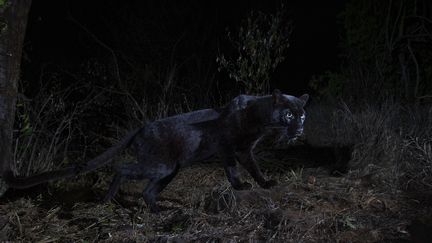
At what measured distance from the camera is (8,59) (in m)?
Result: 4.73

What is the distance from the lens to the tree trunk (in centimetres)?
470

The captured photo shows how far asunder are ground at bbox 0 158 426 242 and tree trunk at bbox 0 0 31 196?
633 mm

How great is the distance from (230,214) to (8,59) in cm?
246

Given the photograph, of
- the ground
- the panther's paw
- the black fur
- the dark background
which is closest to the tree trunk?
the ground

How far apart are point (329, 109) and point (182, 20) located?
4768 millimetres

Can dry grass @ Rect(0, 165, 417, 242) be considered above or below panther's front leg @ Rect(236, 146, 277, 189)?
below

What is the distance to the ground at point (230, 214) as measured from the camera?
3.99m

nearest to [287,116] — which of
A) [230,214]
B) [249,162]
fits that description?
[249,162]

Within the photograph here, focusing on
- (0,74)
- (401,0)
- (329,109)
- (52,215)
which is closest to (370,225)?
(52,215)

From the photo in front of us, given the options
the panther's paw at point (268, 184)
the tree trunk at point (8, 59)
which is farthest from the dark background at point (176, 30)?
the panther's paw at point (268, 184)

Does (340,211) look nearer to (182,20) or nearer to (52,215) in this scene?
(52,215)

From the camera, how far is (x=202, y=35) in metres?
12.4

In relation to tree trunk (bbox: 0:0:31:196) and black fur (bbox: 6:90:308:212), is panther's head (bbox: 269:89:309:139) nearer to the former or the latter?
black fur (bbox: 6:90:308:212)

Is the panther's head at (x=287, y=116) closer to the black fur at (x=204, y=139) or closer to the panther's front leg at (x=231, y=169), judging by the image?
the black fur at (x=204, y=139)
